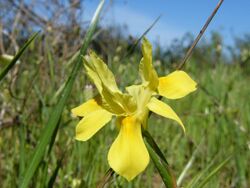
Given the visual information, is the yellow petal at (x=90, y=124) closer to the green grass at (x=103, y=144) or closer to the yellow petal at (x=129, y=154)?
the yellow petal at (x=129, y=154)

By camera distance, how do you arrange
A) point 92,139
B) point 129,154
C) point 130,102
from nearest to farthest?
point 129,154 < point 130,102 < point 92,139

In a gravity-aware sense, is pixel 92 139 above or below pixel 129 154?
below

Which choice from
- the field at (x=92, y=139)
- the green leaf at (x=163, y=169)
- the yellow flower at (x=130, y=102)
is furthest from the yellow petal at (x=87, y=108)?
the field at (x=92, y=139)

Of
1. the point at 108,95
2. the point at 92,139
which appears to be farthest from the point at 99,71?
the point at 92,139

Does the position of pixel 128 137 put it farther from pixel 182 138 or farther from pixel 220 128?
pixel 182 138

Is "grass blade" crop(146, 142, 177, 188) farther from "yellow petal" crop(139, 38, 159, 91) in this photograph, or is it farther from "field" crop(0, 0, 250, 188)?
"field" crop(0, 0, 250, 188)

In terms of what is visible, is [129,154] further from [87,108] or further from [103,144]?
[103,144]

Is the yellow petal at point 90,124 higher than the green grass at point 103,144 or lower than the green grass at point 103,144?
higher
